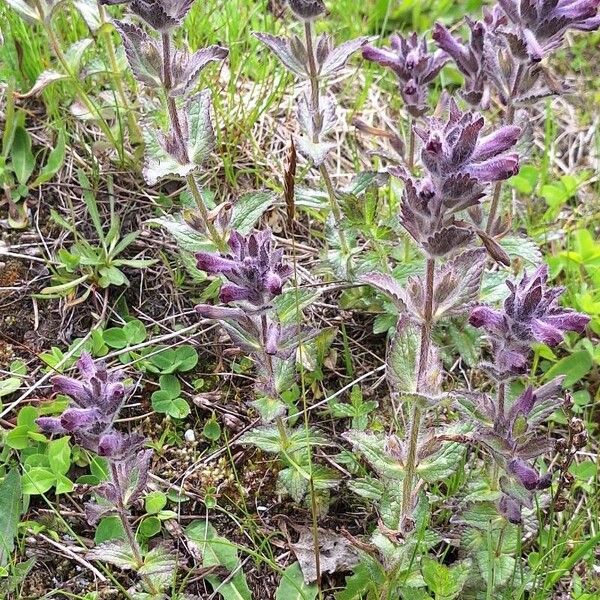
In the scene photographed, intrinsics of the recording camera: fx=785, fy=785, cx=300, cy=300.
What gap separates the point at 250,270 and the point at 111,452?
717 mm

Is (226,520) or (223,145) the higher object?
(223,145)

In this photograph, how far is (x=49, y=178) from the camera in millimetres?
3650

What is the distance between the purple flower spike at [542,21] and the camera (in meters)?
2.78

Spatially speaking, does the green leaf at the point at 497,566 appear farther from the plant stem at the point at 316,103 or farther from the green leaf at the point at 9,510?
the green leaf at the point at 9,510

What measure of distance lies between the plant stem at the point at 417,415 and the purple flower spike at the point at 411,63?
1.20m

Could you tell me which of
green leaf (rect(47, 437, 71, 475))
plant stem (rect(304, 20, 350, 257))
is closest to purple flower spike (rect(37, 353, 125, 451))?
green leaf (rect(47, 437, 71, 475))

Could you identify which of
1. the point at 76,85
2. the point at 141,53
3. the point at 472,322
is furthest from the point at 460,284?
the point at 76,85

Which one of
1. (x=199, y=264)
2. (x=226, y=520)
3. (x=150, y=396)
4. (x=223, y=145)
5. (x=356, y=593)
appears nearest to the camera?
(x=199, y=264)

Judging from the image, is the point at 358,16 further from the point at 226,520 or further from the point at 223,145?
the point at 226,520

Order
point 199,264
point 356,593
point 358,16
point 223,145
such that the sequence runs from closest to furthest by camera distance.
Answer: point 199,264
point 356,593
point 223,145
point 358,16

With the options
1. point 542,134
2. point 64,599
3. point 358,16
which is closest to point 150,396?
point 64,599

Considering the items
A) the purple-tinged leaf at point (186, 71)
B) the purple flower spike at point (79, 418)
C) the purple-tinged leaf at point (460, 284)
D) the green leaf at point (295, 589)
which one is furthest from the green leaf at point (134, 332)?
the purple-tinged leaf at point (460, 284)

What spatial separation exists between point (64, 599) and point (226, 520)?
64 cm

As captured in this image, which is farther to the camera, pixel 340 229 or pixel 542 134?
pixel 542 134
